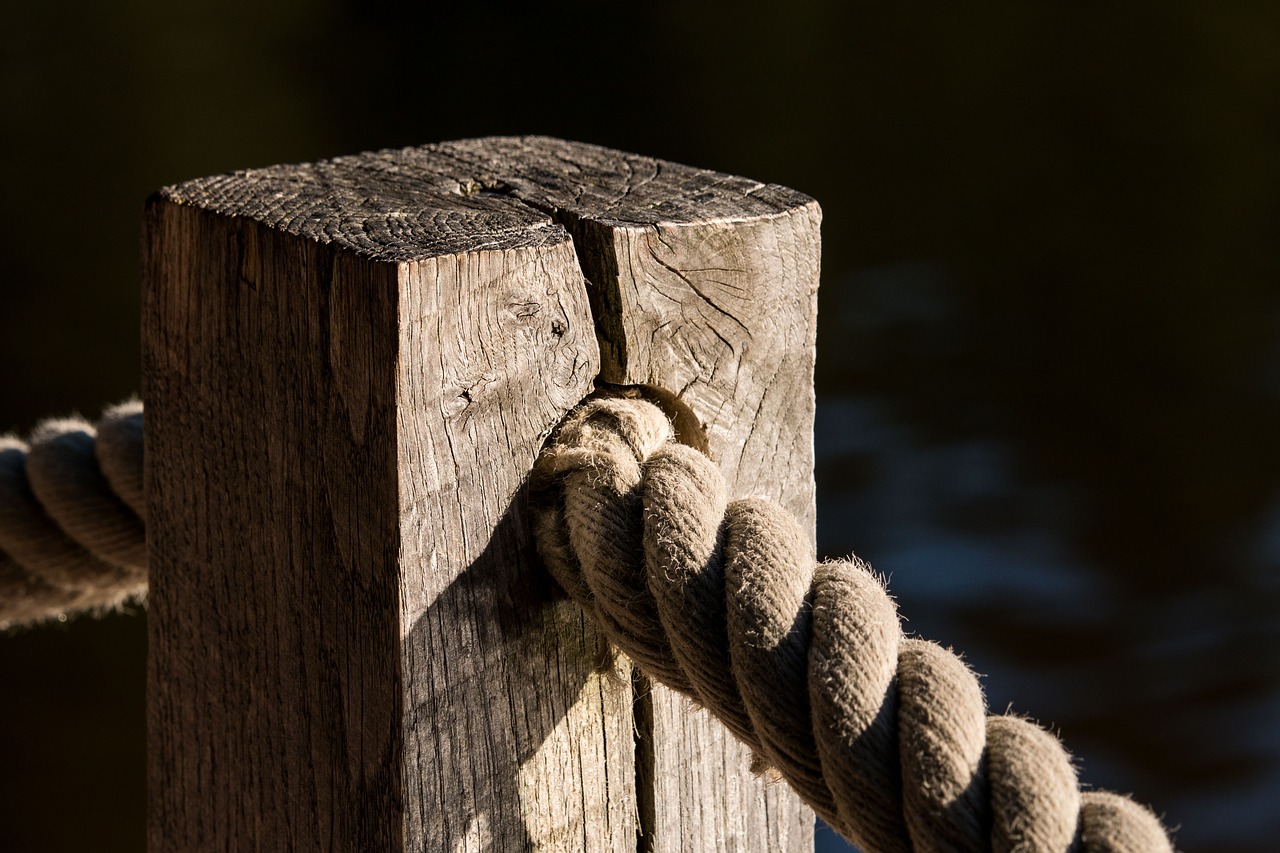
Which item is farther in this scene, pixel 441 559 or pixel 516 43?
pixel 516 43

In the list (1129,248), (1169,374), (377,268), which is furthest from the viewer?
(1129,248)

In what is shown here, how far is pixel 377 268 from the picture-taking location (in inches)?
33.5

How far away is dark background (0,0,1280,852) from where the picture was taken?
3.95 metres

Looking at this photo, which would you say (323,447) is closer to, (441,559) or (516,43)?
(441,559)

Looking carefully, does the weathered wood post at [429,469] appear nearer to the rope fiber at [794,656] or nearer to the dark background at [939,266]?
the rope fiber at [794,656]

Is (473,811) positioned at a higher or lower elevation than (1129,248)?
higher

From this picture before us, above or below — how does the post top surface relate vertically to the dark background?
above

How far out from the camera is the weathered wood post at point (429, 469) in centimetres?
88

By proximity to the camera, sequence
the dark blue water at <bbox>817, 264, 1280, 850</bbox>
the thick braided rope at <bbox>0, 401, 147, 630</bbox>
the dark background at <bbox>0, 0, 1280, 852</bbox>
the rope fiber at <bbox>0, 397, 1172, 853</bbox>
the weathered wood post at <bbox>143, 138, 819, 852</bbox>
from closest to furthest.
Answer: the rope fiber at <bbox>0, 397, 1172, 853</bbox> → the weathered wood post at <bbox>143, 138, 819, 852</bbox> → the thick braided rope at <bbox>0, 401, 147, 630</bbox> → the dark blue water at <bbox>817, 264, 1280, 850</bbox> → the dark background at <bbox>0, 0, 1280, 852</bbox>

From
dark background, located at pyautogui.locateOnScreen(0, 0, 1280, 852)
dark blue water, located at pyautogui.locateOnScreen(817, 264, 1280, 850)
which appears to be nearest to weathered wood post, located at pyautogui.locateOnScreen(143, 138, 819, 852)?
dark blue water, located at pyautogui.locateOnScreen(817, 264, 1280, 850)

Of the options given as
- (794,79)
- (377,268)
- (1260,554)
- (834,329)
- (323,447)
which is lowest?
(1260,554)

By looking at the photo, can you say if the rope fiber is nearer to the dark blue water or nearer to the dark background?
the dark blue water

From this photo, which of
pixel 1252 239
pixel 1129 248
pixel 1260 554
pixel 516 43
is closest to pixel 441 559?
pixel 1260 554

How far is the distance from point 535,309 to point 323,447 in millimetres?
165
